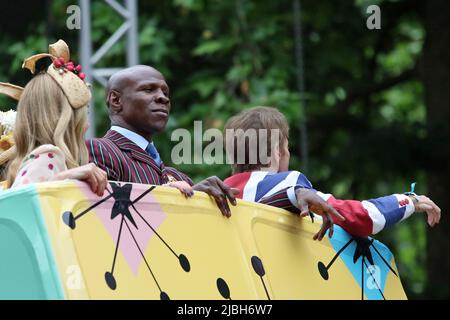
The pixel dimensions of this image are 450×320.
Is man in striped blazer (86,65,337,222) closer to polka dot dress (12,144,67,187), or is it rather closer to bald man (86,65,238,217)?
bald man (86,65,238,217)

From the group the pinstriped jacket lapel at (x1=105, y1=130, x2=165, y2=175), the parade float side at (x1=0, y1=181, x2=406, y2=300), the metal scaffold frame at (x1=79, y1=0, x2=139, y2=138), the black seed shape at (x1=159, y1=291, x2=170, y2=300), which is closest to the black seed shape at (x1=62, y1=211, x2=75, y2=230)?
the parade float side at (x1=0, y1=181, x2=406, y2=300)

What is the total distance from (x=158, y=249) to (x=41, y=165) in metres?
0.42

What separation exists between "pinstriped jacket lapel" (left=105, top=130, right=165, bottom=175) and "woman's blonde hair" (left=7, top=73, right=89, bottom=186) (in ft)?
1.69

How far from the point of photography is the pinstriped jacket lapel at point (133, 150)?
399 cm

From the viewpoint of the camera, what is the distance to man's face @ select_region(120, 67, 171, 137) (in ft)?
13.5

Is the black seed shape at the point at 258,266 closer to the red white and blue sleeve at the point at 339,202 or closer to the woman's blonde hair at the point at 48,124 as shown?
the red white and blue sleeve at the point at 339,202

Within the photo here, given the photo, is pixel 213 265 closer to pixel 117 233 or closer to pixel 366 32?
pixel 117 233

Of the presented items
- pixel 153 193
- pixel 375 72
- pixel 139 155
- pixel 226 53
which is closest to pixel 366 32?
pixel 375 72

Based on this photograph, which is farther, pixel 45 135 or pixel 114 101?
pixel 114 101

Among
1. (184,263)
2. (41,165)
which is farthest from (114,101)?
(184,263)

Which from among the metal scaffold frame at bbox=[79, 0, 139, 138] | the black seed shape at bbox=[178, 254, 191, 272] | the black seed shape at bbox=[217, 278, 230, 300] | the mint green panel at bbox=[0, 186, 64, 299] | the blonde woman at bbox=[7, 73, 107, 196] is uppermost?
the metal scaffold frame at bbox=[79, 0, 139, 138]

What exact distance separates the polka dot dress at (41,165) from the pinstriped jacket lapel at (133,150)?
2.27ft

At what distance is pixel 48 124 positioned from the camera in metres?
3.38

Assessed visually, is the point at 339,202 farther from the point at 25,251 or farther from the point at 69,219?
the point at 25,251
